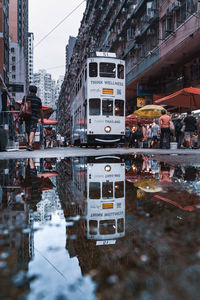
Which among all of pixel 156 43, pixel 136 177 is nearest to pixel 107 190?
pixel 136 177

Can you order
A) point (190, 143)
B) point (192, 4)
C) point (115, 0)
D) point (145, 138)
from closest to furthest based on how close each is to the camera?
point (190, 143) → point (192, 4) → point (145, 138) → point (115, 0)

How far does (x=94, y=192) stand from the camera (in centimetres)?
235

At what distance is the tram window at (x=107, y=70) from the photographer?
1524 centimetres

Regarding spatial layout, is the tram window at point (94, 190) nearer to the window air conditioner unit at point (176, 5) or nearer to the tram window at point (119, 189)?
the tram window at point (119, 189)

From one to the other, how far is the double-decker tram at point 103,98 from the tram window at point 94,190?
12799mm

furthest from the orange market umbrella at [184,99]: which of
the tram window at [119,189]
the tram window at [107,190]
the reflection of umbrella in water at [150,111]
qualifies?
the tram window at [107,190]

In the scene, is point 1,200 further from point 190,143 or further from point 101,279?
point 190,143

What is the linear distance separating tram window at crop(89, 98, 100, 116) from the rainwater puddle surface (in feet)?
44.6

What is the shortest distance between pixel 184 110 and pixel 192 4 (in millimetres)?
7429

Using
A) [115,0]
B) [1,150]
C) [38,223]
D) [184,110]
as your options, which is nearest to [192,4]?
[184,110]

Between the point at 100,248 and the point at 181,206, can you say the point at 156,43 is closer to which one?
the point at 181,206

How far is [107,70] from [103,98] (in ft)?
5.06

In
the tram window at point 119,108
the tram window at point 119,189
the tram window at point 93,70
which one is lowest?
the tram window at point 119,189

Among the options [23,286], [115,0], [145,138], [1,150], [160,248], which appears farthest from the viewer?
[115,0]
